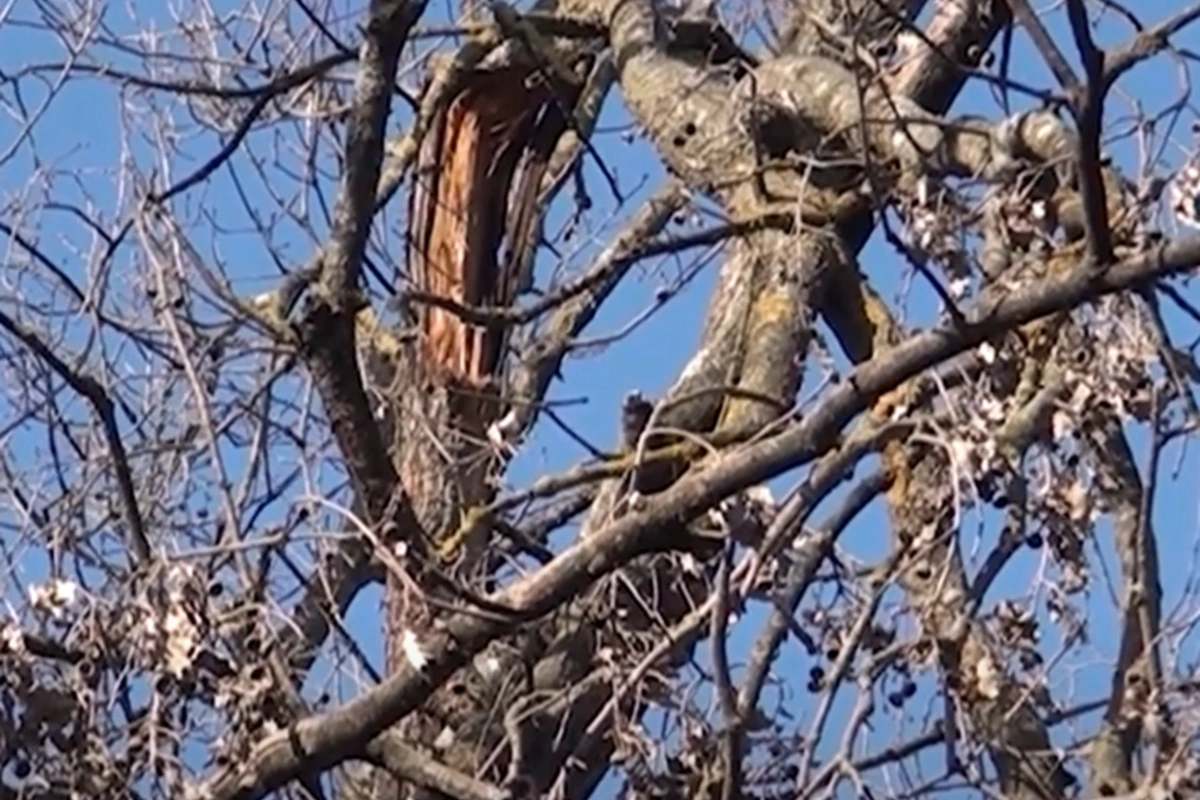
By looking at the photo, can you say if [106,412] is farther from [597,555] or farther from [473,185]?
[473,185]

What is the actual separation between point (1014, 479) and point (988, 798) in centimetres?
60

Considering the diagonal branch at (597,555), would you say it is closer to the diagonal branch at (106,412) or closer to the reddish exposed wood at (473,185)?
the diagonal branch at (106,412)

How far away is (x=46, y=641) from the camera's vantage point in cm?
456

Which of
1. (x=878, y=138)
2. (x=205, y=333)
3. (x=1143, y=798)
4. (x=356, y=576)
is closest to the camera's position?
(x=1143, y=798)

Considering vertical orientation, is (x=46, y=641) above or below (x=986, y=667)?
above

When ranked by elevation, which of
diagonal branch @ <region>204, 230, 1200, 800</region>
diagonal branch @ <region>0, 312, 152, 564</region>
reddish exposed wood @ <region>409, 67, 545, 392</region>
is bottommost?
diagonal branch @ <region>204, 230, 1200, 800</region>

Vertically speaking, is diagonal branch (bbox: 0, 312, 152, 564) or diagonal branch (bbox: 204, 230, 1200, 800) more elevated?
diagonal branch (bbox: 0, 312, 152, 564)

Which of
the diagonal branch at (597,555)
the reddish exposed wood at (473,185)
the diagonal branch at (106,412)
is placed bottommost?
the diagonal branch at (597,555)


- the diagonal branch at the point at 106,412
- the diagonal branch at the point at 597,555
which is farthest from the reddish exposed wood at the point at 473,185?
the diagonal branch at the point at 597,555

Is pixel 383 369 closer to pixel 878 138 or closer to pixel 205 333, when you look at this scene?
pixel 205 333

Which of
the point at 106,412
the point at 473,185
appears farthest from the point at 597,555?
the point at 473,185

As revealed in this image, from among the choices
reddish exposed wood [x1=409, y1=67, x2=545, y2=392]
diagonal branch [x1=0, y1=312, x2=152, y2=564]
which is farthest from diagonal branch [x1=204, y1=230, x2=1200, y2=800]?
reddish exposed wood [x1=409, y1=67, x2=545, y2=392]

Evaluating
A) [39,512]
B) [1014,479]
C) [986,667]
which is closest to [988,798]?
[986,667]

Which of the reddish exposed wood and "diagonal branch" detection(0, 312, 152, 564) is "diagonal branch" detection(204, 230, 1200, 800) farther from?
the reddish exposed wood
